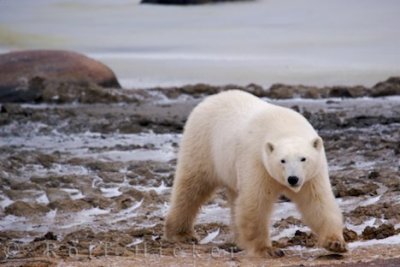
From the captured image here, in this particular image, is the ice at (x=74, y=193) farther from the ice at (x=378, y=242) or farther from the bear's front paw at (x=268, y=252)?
the ice at (x=378, y=242)

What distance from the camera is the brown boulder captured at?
15641 mm

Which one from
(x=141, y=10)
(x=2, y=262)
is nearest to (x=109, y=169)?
(x=2, y=262)

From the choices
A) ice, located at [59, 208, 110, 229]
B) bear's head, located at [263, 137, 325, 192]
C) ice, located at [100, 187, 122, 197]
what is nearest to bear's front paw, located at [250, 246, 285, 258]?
bear's head, located at [263, 137, 325, 192]

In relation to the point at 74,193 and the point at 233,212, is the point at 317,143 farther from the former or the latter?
the point at 74,193

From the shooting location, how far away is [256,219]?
23.2 feet

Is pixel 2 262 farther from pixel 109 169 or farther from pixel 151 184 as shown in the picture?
pixel 109 169

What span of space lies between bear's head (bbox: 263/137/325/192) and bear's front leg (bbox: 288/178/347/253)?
0.45 ft

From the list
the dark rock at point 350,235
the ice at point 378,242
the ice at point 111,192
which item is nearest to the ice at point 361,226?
the dark rock at point 350,235

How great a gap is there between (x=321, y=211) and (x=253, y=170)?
1.63 feet

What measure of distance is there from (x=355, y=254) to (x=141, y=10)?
18894 mm

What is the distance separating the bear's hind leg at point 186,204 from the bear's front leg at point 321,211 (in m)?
1.19

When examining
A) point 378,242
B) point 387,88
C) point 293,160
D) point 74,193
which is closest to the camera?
point 293,160

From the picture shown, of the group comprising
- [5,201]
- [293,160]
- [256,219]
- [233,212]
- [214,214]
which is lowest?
[5,201]

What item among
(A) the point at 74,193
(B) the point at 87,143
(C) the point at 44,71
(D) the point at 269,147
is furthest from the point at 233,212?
(C) the point at 44,71
